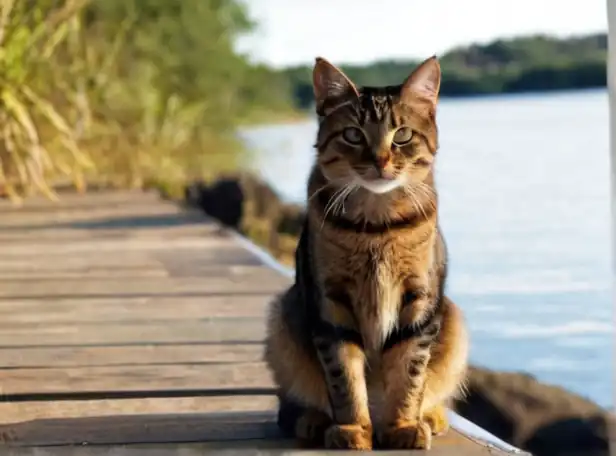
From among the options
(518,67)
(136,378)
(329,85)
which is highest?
(329,85)

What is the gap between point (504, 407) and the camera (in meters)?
2.10

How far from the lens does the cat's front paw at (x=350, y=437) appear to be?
129 cm

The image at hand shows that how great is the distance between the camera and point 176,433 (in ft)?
4.62

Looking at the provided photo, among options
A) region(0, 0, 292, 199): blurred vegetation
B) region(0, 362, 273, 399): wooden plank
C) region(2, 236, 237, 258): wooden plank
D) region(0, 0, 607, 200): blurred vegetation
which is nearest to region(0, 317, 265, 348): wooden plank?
region(0, 362, 273, 399): wooden plank

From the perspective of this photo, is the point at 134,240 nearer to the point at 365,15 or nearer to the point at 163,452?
the point at 365,15

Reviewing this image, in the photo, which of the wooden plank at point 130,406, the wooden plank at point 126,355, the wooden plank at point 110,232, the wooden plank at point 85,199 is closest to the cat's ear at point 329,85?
the wooden plank at point 130,406

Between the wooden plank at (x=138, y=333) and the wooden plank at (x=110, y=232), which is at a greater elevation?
the wooden plank at (x=138, y=333)

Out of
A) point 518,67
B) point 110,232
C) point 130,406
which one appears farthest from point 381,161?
point 110,232

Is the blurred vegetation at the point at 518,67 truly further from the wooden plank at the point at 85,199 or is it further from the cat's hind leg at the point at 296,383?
the wooden plank at the point at 85,199

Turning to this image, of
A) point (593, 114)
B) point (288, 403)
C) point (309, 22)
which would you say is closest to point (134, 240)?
point (309, 22)

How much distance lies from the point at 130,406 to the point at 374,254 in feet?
1.67

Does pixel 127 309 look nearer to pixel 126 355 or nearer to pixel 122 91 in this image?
pixel 126 355

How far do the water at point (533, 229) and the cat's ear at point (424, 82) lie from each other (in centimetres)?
107

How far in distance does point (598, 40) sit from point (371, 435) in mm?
1531
